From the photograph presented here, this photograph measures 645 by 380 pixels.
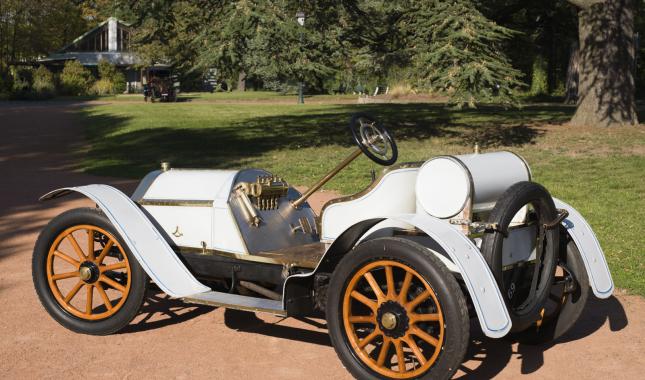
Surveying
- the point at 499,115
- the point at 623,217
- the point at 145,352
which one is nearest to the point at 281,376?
the point at 145,352

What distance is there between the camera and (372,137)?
539 cm

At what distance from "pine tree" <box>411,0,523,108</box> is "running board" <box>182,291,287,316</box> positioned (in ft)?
35.0

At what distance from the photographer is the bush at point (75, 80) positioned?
51406 mm

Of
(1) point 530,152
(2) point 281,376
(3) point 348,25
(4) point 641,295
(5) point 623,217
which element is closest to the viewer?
(2) point 281,376

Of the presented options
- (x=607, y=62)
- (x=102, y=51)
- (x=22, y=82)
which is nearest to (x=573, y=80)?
(x=607, y=62)

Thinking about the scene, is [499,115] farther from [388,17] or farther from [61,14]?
[61,14]

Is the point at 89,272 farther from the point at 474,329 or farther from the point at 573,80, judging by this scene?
the point at 573,80

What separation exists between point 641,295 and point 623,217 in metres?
3.46

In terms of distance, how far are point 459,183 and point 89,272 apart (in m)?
2.52

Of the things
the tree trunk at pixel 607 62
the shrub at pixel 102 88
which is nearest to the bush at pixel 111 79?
the shrub at pixel 102 88

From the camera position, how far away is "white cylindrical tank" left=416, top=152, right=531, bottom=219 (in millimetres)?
4469

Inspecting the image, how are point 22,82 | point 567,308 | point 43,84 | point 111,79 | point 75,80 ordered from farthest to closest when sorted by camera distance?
point 111,79 < point 75,80 < point 22,82 < point 43,84 < point 567,308

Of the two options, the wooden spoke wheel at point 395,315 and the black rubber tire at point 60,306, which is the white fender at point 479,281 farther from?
the black rubber tire at point 60,306

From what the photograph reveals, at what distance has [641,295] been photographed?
21.4 feet
